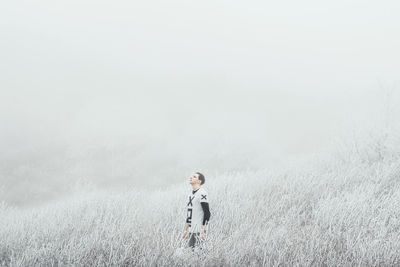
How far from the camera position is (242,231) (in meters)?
4.37

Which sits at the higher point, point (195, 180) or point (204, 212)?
point (195, 180)

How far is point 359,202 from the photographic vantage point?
512 centimetres

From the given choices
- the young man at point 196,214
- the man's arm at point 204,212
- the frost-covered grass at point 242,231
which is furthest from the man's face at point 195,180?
the frost-covered grass at point 242,231

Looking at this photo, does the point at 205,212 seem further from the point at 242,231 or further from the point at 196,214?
the point at 242,231

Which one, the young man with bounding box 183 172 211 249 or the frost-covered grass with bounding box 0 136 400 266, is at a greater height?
the young man with bounding box 183 172 211 249

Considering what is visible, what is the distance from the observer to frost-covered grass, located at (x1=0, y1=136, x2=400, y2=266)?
11.5 feet

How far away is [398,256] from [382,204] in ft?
5.94

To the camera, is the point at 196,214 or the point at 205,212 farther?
the point at 196,214

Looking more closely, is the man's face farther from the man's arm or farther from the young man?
the man's arm

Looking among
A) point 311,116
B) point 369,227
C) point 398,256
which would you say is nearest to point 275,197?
point 369,227

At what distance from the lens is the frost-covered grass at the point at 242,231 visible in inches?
138

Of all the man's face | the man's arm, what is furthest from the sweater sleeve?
the man's face

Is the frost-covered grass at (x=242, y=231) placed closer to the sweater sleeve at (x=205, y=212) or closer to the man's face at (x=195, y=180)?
Result: the sweater sleeve at (x=205, y=212)

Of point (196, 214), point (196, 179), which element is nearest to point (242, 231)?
point (196, 214)
